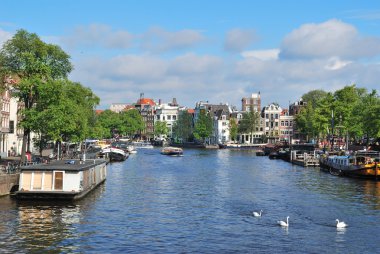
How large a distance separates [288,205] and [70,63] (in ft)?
135

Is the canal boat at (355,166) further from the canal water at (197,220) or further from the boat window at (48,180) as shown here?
the boat window at (48,180)

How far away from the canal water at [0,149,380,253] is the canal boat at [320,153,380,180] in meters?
10.7

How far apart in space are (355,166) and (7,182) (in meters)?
52.9

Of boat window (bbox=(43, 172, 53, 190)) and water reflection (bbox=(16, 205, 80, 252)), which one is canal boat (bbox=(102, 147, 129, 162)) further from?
water reflection (bbox=(16, 205, 80, 252))

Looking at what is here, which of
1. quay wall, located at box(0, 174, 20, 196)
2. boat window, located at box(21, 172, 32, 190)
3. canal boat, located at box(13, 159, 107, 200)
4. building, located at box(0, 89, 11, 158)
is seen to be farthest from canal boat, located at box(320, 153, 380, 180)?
building, located at box(0, 89, 11, 158)

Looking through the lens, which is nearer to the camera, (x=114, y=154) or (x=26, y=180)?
(x=26, y=180)

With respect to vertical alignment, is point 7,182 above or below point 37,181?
below

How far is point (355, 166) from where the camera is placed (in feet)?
287

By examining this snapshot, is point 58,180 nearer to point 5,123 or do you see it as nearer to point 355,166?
point 355,166

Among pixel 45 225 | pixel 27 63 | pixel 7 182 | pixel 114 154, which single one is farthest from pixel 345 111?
pixel 45 225

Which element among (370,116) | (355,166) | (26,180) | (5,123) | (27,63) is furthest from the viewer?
(370,116)

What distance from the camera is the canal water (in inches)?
1478

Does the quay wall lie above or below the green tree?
below

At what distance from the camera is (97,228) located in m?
43.1
